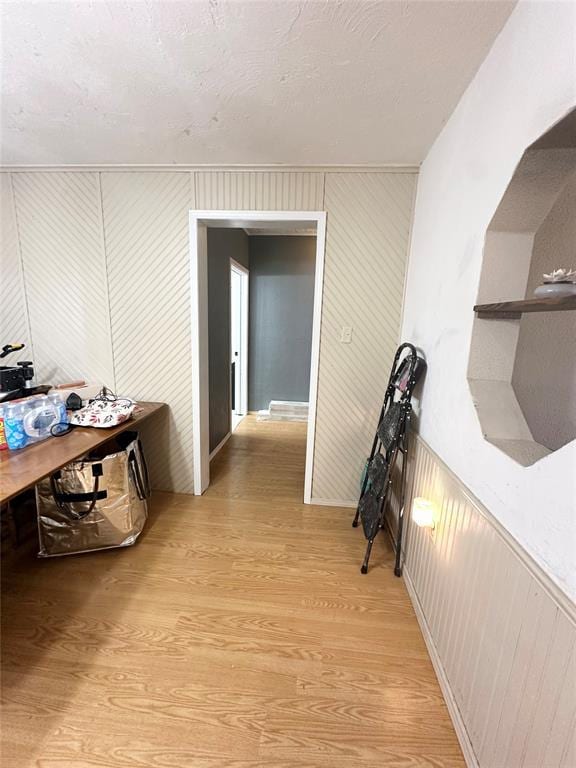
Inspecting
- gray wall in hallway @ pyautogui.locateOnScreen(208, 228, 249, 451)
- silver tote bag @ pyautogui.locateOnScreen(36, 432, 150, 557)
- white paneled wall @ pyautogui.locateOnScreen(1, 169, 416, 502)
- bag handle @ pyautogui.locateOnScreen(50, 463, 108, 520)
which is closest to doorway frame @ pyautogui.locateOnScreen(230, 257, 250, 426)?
gray wall in hallway @ pyautogui.locateOnScreen(208, 228, 249, 451)

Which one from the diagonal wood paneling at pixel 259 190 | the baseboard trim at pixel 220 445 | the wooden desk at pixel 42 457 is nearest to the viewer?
the wooden desk at pixel 42 457

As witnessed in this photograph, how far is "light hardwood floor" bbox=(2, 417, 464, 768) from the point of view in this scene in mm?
1047

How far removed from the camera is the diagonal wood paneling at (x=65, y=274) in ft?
7.20

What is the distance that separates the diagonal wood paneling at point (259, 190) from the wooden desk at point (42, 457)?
1647 millimetres

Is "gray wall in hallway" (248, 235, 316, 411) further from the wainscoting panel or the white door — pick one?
the wainscoting panel

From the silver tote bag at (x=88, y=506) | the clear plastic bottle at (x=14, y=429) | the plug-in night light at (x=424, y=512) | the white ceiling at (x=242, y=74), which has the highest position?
the white ceiling at (x=242, y=74)

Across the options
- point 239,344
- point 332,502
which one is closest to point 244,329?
point 239,344

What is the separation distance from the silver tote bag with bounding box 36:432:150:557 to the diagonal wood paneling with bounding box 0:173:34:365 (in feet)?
4.28

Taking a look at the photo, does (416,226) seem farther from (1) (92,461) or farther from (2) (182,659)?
(2) (182,659)

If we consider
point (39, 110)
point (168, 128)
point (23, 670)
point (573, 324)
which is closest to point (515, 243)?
point (573, 324)

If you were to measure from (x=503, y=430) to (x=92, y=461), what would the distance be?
200 cm

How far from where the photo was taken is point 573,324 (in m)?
1.32

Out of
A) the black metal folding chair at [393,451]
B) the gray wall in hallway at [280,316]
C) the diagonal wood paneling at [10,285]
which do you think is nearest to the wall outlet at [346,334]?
the black metal folding chair at [393,451]

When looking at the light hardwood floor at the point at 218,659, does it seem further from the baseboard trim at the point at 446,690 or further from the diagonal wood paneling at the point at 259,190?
the diagonal wood paneling at the point at 259,190
